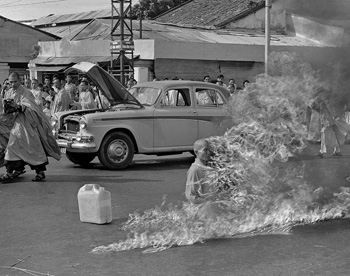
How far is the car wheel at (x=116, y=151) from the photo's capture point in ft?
39.1

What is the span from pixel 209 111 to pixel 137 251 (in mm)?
7205

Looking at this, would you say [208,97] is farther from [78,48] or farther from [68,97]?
[78,48]

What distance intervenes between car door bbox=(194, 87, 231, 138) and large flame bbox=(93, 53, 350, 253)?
5435 millimetres

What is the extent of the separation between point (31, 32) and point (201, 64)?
544 inches

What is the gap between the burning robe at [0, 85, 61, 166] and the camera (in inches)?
397

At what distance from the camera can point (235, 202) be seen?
6.75 m

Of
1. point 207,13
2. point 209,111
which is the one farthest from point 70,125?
point 207,13

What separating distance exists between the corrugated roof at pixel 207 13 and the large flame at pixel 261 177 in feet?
96.8

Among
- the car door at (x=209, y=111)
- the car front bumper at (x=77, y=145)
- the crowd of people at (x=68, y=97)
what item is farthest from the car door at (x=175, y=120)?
the crowd of people at (x=68, y=97)

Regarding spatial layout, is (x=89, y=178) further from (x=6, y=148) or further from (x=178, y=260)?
(x=178, y=260)

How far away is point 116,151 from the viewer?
1206 cm

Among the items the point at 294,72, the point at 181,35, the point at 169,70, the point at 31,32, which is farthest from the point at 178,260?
the point at 31,32

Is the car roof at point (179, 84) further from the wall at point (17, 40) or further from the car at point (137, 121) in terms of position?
the wall at point (17, 40)

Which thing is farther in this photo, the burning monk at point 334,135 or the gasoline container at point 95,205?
the burning monk at point 334,135
